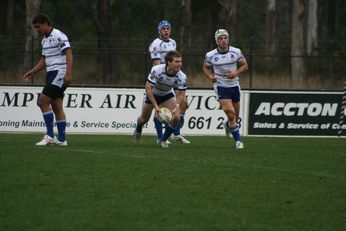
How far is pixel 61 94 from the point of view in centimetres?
1426

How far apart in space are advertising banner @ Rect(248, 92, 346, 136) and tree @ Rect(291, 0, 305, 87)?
11.9m

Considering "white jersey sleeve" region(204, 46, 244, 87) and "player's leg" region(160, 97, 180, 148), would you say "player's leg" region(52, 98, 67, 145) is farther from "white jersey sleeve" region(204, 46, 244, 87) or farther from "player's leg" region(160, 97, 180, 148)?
"white jersey sleeve" region(204, 46, 244, 87)

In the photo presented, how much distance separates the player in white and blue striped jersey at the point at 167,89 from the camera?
14.1 metres

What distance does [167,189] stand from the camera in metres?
9.47

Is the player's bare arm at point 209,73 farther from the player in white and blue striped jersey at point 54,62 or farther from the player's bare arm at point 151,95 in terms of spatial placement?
the player in white and blue striped jersey at point 54,62

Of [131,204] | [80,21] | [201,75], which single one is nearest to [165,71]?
[131,204]

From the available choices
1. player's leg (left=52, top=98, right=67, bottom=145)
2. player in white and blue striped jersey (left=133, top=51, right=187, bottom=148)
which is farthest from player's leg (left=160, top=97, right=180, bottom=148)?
player's leg (left=52, top=98, right=67, bottom=145)

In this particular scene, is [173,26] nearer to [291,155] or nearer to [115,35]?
[115,35]

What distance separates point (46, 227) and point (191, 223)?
1252 millimetres

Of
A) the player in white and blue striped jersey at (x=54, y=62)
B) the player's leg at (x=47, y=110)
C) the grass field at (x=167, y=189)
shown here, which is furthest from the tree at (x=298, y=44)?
the player in white and blue striped jersey at (x=54, y=62)

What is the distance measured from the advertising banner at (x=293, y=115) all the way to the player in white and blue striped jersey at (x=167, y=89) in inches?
229

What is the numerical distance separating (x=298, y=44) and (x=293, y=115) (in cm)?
1482

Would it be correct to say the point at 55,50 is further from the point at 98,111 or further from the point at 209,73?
the point at 98,111

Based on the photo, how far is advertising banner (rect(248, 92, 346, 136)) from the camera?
21.0 m
